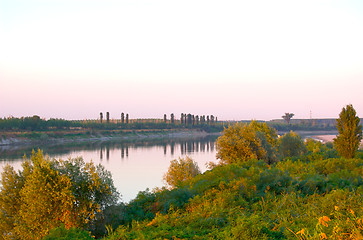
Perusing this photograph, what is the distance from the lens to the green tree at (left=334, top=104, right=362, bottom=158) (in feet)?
91.0

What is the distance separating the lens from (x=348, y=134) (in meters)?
27.8

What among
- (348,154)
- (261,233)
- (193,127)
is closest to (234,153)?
(348,154)

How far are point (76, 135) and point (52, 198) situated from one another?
10594 centimetres

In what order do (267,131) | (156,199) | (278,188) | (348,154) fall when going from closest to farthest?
(278,188), (156,199), (348,154), (267,131)

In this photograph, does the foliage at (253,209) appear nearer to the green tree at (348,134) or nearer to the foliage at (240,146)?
the foliage at (240,146)

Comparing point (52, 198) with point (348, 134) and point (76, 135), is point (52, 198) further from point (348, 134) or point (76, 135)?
point (76, 135)

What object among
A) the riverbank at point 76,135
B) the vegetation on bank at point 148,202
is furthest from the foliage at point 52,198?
the riverbank at point 76,135

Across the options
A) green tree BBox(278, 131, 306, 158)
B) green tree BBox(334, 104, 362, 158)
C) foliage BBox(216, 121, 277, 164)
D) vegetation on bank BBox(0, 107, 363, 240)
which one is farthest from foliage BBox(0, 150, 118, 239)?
green tree BBox(278, 131, 306, 158)

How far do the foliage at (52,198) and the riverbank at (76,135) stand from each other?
79625 millimetres

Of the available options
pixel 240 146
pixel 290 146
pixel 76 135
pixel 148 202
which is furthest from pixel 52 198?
pixel 76 135

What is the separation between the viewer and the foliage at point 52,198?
12.2 metres

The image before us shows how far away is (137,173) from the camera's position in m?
42.1

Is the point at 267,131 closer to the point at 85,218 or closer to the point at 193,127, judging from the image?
the point at 85,218

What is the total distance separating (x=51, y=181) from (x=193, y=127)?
16788 cm
